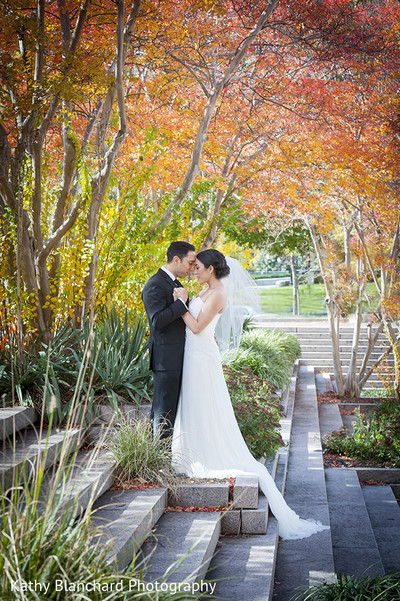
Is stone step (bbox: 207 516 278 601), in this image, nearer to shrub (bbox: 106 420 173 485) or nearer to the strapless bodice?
shrub (bbox: 106 420 173 485)

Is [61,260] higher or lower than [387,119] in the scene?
lower

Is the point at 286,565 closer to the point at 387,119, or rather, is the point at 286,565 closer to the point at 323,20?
A: the point at 323,20

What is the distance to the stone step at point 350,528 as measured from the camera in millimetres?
4381

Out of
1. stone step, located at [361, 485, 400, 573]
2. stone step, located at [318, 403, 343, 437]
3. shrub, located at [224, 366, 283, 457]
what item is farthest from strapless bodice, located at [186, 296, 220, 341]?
stone step, located at [318, 403, 343, 437]

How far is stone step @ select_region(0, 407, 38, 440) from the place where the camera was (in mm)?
4078

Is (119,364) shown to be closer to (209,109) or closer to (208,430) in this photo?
(208,430)

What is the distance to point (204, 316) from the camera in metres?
4.52

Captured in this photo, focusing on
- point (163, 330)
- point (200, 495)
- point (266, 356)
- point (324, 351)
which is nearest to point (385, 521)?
point (200, 495)

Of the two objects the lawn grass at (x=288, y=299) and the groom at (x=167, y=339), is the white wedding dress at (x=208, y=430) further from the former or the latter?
the lawn grass at (x=288, y=299)

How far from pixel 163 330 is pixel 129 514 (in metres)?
1.50

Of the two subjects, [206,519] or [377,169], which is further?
[377,169]

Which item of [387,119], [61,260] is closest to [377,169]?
[387,119]

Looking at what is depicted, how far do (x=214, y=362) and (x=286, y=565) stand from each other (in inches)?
59.3

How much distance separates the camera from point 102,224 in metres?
6.32
